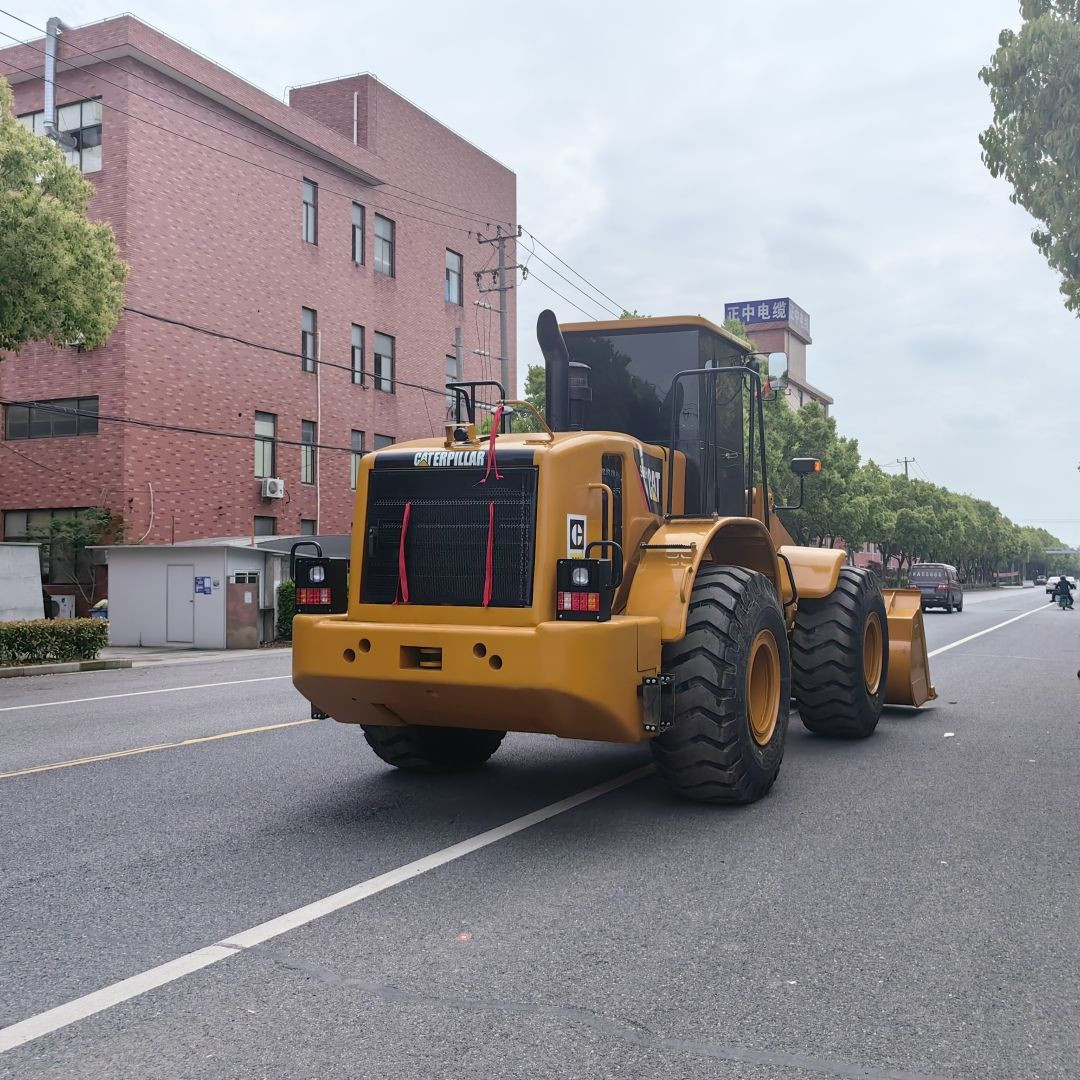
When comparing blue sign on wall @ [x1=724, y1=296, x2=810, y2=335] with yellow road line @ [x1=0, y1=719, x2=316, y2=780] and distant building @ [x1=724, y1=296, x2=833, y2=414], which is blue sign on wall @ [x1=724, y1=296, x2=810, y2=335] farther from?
yellow road line @ [x1=0, y1=719, x2=316, y2=780]

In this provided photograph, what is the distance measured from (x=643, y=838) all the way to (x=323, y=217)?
33.1m

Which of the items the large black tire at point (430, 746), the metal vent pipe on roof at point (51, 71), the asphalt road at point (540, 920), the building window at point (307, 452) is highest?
the metal vent pipe on roof at point (51, 71)

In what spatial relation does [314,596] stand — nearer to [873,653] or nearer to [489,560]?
[489,560]

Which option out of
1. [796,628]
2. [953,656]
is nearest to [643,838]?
[796,628]

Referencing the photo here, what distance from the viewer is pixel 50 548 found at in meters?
28.9

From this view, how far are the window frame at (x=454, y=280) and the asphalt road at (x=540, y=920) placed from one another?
36.0 meters

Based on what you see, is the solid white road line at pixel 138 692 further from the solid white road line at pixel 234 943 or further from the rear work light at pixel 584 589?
the rear work light at pixel 584 589

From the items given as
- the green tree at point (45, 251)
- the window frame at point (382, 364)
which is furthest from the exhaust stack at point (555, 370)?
the window frame at point (382, 364)

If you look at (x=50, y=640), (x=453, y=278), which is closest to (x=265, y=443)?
(x=453, y=278)

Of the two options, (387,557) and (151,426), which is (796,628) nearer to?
(387,557)

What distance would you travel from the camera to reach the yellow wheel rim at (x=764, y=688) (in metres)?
6.88

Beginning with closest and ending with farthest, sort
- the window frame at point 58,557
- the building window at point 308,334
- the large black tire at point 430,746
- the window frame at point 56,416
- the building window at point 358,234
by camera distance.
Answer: the large black tire at point 430,746 < the window frame at point 58,557 < the window frame at point 56,416 < the building window at point 308,334 < the building window at point 358,234

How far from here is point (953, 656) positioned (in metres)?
19.8

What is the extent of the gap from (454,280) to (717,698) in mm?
38908
